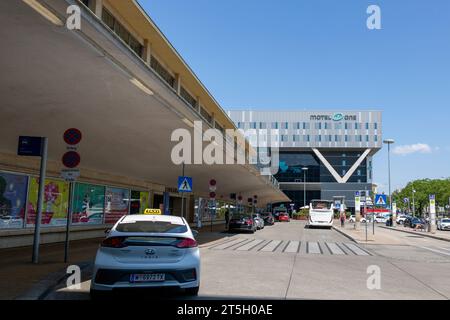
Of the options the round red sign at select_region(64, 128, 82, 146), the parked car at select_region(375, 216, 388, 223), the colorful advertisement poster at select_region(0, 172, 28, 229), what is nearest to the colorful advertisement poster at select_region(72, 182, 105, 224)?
the colorful advertisement poster at select_region(0, 172, 28, 229)

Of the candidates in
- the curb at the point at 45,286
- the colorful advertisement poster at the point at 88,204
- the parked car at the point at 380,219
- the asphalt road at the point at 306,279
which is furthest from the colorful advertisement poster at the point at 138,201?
the parked car at the point at 380,219

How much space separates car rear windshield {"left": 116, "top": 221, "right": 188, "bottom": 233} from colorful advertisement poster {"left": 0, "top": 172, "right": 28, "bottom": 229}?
8.35m

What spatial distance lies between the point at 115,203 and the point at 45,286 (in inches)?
610

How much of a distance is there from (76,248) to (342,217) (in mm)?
40427

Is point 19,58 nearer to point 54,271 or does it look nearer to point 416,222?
point 54,271

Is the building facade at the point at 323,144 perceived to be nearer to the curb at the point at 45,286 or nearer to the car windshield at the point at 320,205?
the car windshield at the point at 320,205

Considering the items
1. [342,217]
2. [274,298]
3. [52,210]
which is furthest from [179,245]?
[342,217]

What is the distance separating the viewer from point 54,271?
9.48 m

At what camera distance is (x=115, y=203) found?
23141mm

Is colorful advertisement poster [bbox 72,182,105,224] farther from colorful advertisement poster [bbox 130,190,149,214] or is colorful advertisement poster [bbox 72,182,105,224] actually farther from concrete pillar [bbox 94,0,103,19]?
concrete pillar [bbox 94,0,103,19]

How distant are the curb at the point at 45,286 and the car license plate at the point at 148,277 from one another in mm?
1773

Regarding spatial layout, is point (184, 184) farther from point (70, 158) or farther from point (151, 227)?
point (151, 227)

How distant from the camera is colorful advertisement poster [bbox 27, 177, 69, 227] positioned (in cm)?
1555

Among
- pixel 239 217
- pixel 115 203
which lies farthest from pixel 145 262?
pixel 239 217
